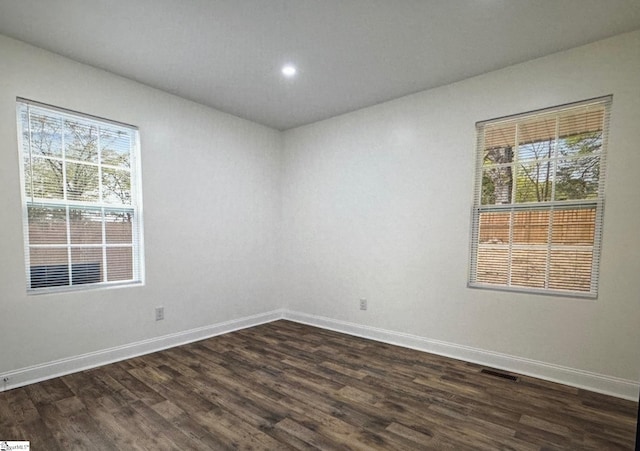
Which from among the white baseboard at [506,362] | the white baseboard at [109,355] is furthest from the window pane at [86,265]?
the white baseboard at [506,362]

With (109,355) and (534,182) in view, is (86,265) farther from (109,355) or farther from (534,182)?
(534,182)

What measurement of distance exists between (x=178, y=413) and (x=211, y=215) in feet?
7.36

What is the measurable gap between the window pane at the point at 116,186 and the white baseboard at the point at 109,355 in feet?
4.78

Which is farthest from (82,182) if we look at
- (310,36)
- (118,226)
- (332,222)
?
A: (332,222)

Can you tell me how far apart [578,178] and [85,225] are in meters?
4.41

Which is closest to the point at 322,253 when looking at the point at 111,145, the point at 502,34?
the point at 111,145

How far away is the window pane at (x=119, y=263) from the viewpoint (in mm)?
3053

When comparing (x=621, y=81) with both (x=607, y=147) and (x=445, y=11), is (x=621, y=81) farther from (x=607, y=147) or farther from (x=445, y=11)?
(x=445, y=11)

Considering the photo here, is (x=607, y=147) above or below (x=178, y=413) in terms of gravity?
above

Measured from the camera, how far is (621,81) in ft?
7.82

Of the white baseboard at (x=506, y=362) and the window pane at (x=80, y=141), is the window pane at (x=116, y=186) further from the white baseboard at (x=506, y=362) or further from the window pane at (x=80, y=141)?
the white baseboard at (x=506, y=362)

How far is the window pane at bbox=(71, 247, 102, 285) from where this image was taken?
2822 millimetres

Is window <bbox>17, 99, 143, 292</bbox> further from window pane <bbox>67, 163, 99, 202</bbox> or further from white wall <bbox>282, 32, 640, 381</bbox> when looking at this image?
white wall <bbox>282, 32, 640, 381</bbox>

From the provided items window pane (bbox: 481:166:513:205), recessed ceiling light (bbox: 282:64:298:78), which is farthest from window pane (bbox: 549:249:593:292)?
recessed ceiling light (bbox: 282:64:298:78)
